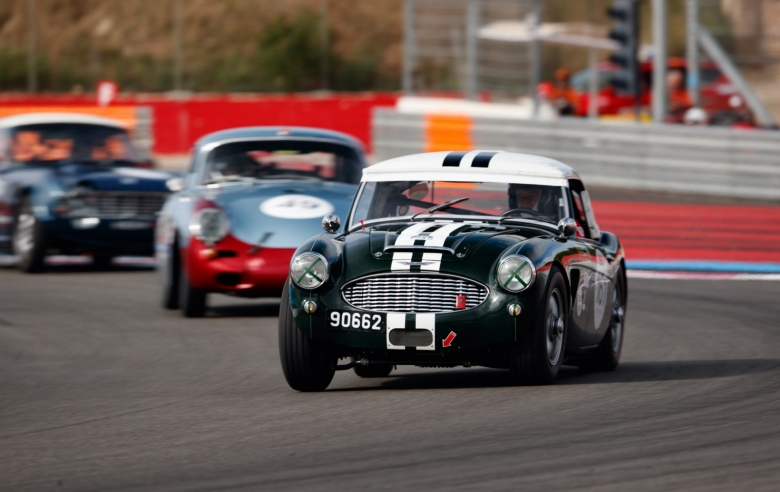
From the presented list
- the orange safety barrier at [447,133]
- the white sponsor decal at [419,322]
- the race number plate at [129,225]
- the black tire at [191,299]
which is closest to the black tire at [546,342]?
the white sponsor decal at [419,322]

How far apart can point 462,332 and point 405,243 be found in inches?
22.0

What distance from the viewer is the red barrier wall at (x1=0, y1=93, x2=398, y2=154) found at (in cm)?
2998

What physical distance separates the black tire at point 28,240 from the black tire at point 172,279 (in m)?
2.82

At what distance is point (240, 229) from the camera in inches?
438

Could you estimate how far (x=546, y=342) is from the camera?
745 centimetres

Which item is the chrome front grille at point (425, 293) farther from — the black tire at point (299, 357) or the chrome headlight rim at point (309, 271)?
the black tire at point (299, 357)

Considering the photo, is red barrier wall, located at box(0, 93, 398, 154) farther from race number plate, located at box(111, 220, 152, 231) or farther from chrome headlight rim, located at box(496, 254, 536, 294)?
chrome headlight rim, located at box(496, 254, 536, 294)

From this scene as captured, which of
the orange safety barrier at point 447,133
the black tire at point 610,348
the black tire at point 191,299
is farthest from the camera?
the orange safety barrier at point 447,133

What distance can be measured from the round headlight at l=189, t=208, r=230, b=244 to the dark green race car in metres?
2.99

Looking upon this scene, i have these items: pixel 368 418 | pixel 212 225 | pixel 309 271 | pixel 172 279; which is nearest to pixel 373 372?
pixel 309 271

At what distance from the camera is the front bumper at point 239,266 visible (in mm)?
11008

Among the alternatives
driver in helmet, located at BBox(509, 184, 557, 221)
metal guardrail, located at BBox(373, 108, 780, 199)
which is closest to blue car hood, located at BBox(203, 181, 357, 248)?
driver in helmet, located at BBox(509, 184, 557, 221)

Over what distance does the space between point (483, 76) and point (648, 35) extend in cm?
2163

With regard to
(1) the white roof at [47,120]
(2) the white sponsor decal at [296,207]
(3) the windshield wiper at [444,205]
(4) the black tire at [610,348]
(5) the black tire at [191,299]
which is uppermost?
(1) the white roof at [47,120]
